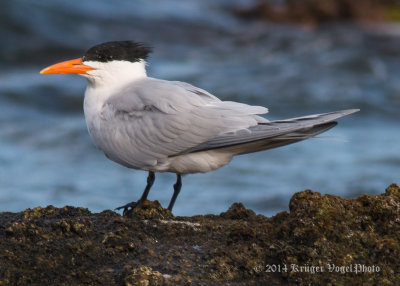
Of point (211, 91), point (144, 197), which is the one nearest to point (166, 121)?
point (144, 197)

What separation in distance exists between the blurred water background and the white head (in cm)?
170

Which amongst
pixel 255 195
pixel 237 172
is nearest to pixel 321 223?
pixel 255 195

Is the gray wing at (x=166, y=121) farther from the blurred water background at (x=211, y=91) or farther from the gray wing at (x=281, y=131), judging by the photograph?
the blurred water background at (x=211, y=91)

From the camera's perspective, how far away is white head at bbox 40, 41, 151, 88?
530 cm

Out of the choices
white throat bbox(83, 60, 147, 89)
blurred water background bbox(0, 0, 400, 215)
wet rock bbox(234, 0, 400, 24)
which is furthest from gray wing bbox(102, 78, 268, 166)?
wet rock bbox(234, 0, 400, 24)

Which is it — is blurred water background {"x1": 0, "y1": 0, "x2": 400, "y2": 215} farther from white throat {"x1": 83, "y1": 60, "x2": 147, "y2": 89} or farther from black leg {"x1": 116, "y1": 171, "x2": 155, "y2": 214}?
white throat {"x1": 83, "y1": 60, "x2": 147, "y2": 89}

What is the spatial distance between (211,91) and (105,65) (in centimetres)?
750

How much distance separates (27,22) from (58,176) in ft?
23.5

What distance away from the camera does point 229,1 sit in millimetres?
20219

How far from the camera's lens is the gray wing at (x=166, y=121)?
4.86m

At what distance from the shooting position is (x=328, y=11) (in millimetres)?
17781

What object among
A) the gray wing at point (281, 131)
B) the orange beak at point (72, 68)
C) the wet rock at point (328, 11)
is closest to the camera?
the gray wing at point (281, 131)

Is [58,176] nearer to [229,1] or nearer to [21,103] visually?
[21,103]

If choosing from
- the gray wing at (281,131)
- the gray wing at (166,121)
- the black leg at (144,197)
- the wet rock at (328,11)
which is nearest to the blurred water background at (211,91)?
the gray wing at (281,131)
